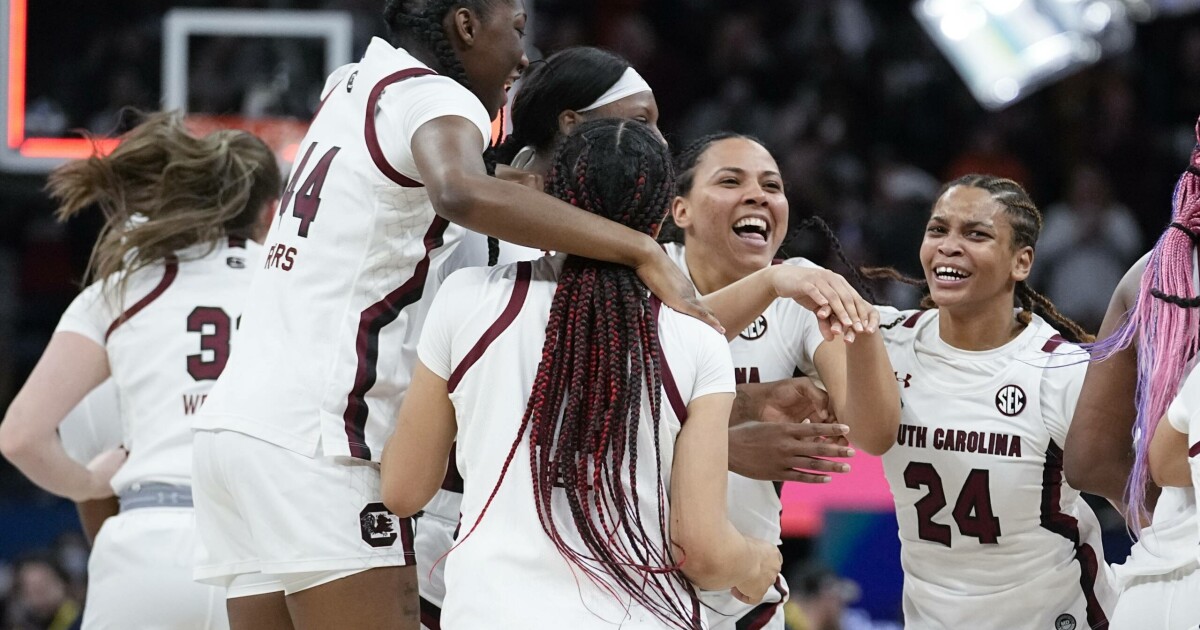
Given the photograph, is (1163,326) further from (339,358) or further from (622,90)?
(339,358)

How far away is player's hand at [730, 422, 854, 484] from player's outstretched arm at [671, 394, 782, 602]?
775mm

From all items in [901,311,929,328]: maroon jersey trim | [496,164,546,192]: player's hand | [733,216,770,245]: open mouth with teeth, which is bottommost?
[901,311,929,328]: maroon jersey trim

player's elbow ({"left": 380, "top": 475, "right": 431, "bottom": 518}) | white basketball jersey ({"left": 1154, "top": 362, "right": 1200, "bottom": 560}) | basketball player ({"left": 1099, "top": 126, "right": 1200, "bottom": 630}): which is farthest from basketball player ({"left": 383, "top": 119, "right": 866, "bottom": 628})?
basketball player ({"left": 1099, "top": 126, "right": 1200, "bottom": 630})

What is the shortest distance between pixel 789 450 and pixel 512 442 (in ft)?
3.30

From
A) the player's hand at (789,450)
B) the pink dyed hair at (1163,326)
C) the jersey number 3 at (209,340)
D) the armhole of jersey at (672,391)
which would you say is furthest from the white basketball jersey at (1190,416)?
the jersey number 3 at (209,340)

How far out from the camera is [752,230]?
13.2ft

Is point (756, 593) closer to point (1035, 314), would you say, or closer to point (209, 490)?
point (209, 490)

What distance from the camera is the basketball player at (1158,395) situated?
3.18m

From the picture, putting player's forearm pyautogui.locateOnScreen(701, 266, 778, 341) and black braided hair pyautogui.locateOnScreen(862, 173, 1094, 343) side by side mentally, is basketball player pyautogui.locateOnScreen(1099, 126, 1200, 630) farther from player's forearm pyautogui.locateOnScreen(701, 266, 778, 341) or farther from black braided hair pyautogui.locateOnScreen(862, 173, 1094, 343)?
player's forearm pyautogui.locateOnScreen(701, 266, 778, 341)

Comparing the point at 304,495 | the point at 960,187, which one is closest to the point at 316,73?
the point at 960,187

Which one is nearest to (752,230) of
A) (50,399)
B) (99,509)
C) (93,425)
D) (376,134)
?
(376,134)

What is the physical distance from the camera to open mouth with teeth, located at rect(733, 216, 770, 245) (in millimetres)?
3996

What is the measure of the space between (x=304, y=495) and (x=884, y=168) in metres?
8.17

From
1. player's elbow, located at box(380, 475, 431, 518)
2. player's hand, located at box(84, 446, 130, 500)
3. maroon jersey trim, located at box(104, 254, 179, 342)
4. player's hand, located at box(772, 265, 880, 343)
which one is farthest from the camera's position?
player's hand, located at box(84, 446, 130, 500)
